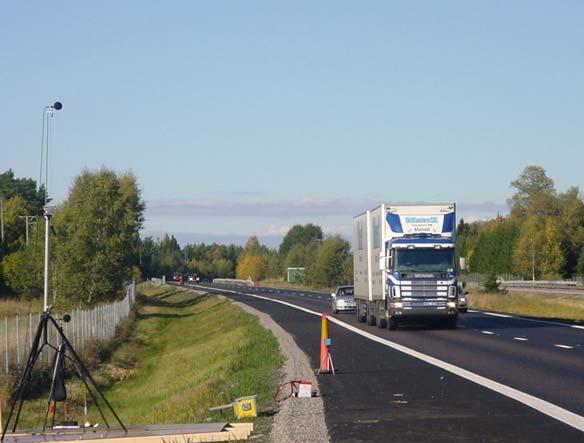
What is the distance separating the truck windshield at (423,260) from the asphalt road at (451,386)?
205cm

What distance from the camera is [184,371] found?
33750 mm

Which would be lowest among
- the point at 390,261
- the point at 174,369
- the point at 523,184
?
the point at 174,369

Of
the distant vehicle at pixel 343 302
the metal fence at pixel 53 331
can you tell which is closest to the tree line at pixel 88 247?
the metal fence at pixel 53 331

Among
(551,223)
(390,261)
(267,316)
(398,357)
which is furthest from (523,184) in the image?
(398,357)

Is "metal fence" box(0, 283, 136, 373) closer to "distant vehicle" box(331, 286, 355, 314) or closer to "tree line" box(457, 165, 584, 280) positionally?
"distant vehicle" box(331, 286, 355, 314)

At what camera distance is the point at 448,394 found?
1734 centimetres

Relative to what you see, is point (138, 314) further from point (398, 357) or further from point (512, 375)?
point (512, 375)

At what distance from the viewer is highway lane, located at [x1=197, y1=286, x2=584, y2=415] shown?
18266 mm

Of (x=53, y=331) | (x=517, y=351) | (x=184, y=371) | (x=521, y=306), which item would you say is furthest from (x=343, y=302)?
(x=517, y=351)

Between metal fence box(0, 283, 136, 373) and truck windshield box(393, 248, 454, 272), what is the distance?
1096 cm

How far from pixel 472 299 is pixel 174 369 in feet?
106

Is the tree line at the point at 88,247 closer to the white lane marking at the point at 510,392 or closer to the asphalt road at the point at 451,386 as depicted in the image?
the asphalt road at the point at 451,386

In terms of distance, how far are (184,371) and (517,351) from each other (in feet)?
37.4

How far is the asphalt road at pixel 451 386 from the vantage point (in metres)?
13.5
